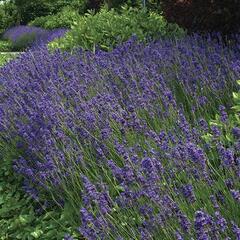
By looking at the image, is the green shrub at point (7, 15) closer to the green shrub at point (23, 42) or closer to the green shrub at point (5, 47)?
the green shrub at point (5, 47)

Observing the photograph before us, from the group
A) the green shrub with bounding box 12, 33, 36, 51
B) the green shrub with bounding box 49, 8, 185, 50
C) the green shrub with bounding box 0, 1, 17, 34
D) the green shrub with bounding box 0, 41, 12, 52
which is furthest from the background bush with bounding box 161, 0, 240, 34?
the green shrub with bounding box 0, 1, 17, 34

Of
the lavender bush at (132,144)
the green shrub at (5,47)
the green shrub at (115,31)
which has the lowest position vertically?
the green shrub at (5,47)

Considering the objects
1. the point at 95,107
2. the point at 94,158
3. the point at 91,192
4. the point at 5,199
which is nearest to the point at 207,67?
the point at 95,107

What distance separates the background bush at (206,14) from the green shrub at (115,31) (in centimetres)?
35

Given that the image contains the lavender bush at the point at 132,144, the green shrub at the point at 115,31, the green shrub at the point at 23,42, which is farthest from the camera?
the green shrub at the point at 23,42

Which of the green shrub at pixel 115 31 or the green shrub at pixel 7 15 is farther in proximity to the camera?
the green shrub at pixel 7 15

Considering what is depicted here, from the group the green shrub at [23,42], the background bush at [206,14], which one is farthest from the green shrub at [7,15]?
the background bush at [206,14]

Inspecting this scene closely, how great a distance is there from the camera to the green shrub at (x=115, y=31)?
745 centimetres

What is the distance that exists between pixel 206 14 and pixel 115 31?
5.44ft

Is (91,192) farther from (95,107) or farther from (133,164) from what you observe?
(95,107)

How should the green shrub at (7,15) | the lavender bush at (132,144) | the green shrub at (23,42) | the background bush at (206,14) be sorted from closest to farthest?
1. the lavender bush at (132,144)
2. the background bush at (206,14)
3. the green shrub at (23,42)
4. the green shrub at (7,15)

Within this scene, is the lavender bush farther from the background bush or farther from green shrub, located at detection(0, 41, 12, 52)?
green shrub, located at detection(0, 41, 12, 52)

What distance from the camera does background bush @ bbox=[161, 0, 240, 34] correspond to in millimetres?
6211

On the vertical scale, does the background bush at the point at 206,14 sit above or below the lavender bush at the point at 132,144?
below
